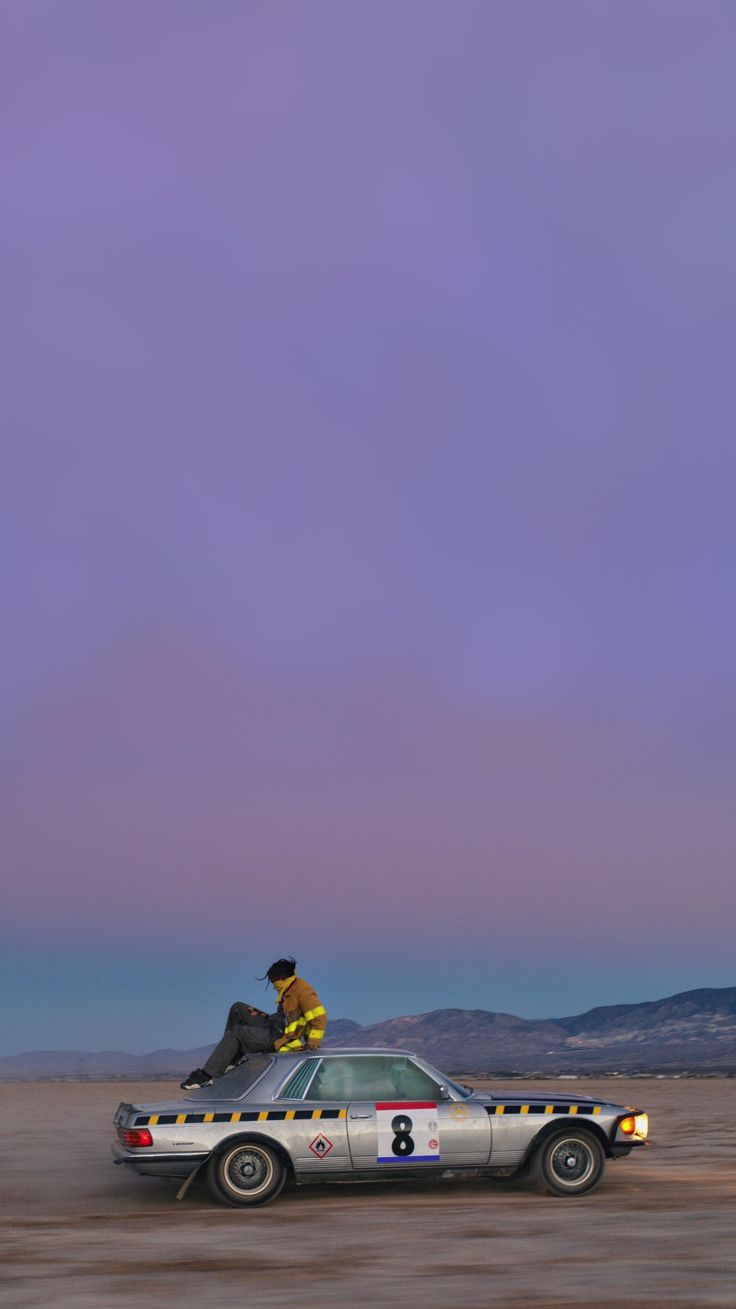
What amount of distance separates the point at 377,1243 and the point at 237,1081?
3112 millimetres

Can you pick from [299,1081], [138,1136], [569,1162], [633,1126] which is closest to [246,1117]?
[299,1081]

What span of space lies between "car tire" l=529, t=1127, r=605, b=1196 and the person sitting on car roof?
2368 mm

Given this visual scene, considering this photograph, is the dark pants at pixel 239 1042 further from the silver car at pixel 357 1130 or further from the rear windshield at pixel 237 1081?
the silver car at pixel 357 1130

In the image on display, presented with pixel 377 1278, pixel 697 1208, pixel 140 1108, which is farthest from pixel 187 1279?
pixel 697 1208

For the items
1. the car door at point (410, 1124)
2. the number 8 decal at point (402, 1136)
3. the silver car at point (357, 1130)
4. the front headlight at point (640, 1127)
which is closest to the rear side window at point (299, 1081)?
the silver car at point (357, 1130)

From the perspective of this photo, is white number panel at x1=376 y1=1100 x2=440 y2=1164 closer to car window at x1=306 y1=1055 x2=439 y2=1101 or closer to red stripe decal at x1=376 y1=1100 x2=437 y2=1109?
red stripe decal at x1=376 y1=1100 x2=437 y2=1109

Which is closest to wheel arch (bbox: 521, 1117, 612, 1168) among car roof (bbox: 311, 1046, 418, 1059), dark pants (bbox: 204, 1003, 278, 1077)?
car roof (bbox: 311, 1046, 418, 1059)

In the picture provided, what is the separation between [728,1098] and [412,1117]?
20.4 m

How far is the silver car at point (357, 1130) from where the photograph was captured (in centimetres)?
1148

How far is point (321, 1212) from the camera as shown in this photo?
11172 mm

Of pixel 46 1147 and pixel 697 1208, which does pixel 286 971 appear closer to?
pixel 697 1208

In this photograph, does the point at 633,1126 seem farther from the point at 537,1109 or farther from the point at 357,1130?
the point at 357,1130

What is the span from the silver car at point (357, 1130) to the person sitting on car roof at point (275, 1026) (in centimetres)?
80

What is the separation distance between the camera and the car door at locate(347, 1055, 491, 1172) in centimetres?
1172
